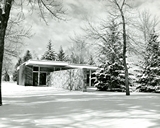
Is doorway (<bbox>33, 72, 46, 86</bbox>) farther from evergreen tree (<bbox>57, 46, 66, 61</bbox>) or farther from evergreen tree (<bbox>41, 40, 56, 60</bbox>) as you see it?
evergreen tree (<bbox>57, 46, 66, 61</bbox>)

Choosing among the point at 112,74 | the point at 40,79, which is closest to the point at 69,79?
the point at 112,74

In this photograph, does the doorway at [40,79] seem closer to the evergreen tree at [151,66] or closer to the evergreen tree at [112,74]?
the evergreen tree at [112,74]

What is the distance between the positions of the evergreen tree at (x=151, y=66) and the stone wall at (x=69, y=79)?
7.06 meters

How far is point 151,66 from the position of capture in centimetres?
1906

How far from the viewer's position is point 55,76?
73.3ft

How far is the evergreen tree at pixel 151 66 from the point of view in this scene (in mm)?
18797

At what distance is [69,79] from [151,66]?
323 inches

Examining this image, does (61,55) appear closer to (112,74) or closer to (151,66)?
(112,74)

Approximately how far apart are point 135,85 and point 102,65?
424 centimetres

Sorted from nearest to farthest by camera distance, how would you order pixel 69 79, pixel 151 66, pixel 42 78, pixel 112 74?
pixel 69 79 → pixel 151 66 → pixel 112 74 → pixel 42 78

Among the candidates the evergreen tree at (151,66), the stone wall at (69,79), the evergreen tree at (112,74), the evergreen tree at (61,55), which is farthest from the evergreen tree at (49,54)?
the evergreen tree at (151,66)

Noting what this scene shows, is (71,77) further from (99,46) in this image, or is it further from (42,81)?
(42,81)

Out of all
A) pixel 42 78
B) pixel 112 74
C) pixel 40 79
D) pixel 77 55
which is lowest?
pixel 40 79

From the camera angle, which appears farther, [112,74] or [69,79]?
[112,74]
